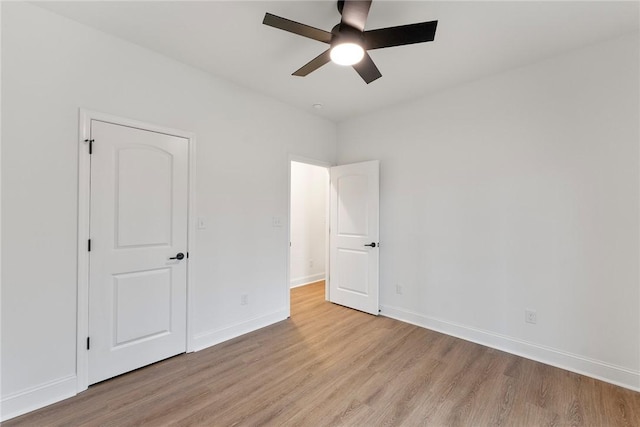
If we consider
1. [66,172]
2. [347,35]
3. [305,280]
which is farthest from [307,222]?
[347,35]

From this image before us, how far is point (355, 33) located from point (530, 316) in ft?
9.40

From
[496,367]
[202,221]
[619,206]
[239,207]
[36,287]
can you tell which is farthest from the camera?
[239,207]

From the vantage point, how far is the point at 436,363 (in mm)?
2545

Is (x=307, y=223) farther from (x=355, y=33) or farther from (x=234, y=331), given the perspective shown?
(x=355, y=33)

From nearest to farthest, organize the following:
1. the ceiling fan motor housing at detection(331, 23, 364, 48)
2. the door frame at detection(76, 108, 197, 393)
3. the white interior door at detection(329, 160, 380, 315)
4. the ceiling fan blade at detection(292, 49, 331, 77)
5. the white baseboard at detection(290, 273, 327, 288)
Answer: the ceiling fan motor housing at detection(331, 23, 364, 48) < the ceiling fan blade at detection(292, 49, 331, 77) < the door frame at detection(76, 108, 197, 393) < the white interior door at detection(329, 160, 380, 315) < the white baseboard at detection(290, 273, 327, 288)

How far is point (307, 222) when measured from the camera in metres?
5.44

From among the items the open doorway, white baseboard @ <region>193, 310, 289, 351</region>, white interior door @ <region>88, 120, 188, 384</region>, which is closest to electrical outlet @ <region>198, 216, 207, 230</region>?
white interior door @ <region>88, 120, 188, 384</region>

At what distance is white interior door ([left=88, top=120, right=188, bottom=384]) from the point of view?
2197mm

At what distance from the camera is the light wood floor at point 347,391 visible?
186 centimetres

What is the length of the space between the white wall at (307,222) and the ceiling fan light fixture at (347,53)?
127 inches

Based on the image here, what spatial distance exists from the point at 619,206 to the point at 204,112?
3.70 metres

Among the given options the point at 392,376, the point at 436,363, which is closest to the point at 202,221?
the point at 392,376

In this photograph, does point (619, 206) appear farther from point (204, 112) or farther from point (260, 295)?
point (204, 112)

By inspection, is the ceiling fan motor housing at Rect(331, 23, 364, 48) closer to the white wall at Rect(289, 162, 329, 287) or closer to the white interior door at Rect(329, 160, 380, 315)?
the white interior door at Rect(329, 160, 380, 315)
